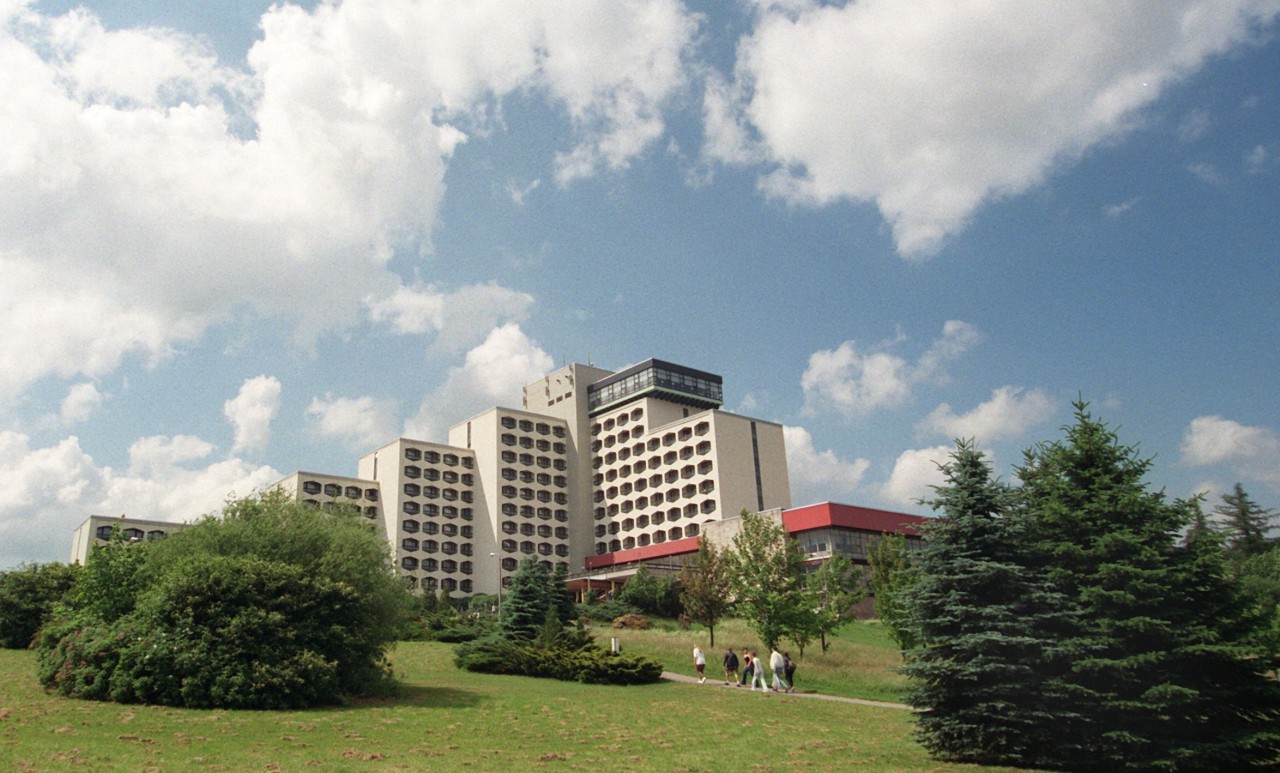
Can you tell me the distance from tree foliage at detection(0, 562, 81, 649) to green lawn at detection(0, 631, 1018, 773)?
17.5 m

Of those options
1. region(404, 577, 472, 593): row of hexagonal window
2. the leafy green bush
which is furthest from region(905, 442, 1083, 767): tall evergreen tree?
region(404, 577, 472, 593): row of hexagonal window

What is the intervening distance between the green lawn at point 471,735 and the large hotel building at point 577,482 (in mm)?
63261

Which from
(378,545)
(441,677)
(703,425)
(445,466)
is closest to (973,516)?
(378,545)

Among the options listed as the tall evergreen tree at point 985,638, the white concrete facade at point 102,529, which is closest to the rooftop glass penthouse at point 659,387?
the white concrete facade at point 102,529

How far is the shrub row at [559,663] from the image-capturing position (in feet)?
103

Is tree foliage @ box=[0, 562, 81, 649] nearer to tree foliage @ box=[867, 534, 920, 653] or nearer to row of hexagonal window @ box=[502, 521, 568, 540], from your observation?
tree foliage @ box=[867, 534, 920, 653]

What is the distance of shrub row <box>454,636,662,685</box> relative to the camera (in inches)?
1236

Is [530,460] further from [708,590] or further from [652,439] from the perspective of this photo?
[708,590]

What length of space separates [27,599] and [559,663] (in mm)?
27634

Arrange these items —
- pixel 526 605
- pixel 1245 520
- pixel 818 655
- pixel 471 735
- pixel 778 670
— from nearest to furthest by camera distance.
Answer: pixel 471 735 → pixel 778 670 → pixel 818 655 → pixel 526 605 → pixel 1245 520

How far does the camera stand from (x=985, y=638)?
55.5 feet

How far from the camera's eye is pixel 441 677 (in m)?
32.7

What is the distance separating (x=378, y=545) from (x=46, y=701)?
9.77 m

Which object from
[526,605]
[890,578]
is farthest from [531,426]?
[890,578]
